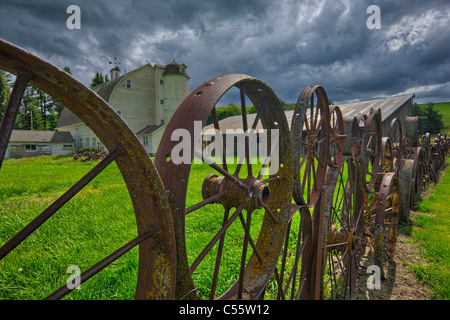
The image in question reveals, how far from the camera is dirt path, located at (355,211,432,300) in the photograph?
3.07 metres

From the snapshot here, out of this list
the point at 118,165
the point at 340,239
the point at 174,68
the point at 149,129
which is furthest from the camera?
the point at 174,68

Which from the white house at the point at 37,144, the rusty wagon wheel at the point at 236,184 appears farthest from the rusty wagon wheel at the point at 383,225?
the white house at the point at 37,144

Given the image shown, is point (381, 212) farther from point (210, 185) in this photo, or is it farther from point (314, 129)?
point (210, 185)

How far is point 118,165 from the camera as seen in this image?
2.72ft

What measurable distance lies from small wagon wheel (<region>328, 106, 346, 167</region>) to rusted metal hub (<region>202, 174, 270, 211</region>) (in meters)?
1.32

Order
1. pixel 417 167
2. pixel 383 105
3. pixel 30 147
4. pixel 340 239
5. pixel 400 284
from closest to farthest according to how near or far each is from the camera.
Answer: pixel 340 239 → pixel 400 284 → pixel 417 167 → pixel 383 105 → pixel 30 147

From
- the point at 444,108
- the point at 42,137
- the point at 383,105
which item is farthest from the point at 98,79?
the point at 444,108

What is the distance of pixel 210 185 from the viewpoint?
148cm

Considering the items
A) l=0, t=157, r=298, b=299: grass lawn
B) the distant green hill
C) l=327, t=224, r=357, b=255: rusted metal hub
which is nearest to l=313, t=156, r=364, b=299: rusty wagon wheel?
l=327, t=224, r=357, b=255: rusted metal hub

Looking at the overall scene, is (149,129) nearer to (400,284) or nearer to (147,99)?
(147,99)

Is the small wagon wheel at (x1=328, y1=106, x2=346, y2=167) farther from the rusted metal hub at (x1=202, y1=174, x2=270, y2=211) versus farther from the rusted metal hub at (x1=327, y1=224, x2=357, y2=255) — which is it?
the rusted metal hub at (x1=202, y1=174, x2=270, y2=211)

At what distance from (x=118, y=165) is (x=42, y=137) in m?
31.9
